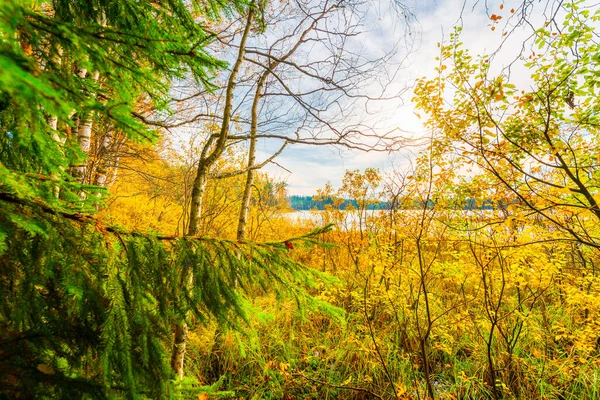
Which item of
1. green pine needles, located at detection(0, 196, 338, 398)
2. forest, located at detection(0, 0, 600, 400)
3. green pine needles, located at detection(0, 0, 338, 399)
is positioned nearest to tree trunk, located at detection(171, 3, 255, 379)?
forest, located at detection(0, 0, 600, 400)

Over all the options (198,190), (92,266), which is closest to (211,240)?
(92,266)

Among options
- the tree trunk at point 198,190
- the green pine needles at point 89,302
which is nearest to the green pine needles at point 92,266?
the green pine needles at point 89,302

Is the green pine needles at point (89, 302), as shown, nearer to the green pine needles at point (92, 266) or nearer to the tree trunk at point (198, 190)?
the green pine needles at point (92, 266)

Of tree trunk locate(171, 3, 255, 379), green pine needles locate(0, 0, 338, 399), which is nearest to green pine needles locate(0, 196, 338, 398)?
green pine needles locate(0, 0, 338, 399)

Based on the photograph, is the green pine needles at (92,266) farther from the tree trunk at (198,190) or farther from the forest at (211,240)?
the tree trunk at (198,190)

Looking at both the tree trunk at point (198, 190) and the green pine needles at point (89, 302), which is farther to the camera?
the tree trunk at point (198, 190)

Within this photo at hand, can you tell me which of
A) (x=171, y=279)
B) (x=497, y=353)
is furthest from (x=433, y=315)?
(x=171, y=279)

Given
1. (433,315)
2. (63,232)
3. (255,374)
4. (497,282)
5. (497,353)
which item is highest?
(63,232)

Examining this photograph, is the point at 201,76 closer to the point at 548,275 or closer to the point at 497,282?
the point at 548,275

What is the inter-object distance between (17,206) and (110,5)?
2.60ft

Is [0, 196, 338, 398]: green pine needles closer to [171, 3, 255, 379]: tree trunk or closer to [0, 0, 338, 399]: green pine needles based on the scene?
[0, 0, 338, 399]: green pine needles

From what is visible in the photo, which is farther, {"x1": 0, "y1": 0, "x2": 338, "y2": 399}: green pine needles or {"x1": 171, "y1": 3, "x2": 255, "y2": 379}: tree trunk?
{"x1": 171, "y1": 3, "x2": 255, "y2": 379}: tree trunk

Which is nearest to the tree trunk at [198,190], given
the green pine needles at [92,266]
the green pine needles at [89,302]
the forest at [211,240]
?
the forest at [211,240]

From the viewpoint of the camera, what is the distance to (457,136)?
3.16m
